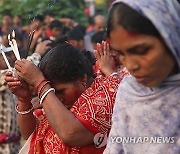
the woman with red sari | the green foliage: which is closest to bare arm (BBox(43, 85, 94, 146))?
the woman with red sari

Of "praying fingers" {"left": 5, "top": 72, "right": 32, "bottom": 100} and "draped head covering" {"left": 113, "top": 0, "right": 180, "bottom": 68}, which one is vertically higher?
"draped head covering" {"left": 113, "top": 0, "right": 180, "bottom": 68}

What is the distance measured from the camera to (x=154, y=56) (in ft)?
6.40

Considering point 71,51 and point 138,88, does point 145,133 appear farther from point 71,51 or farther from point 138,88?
point 71,51

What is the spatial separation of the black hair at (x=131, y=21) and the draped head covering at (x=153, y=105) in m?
0.02

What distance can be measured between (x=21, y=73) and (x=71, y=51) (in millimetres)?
379

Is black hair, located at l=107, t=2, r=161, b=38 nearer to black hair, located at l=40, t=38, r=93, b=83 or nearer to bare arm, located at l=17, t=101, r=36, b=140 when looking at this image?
black hair, located at l=40, t=38, r=93, b=83

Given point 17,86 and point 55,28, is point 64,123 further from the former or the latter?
point 55,28

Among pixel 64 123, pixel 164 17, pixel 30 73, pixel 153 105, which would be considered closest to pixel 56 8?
pixel 30 73

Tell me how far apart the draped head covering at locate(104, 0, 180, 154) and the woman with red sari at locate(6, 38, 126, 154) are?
36 centimetres

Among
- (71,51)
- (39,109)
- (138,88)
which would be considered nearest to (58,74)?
(71,51)

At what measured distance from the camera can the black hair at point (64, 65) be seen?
112 inches

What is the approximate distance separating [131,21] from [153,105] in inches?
14.3

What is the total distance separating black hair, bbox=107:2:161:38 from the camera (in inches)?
77.0

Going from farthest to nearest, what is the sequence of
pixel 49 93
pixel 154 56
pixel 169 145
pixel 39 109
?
pixel 39 109, pixel 49 93, pixel 169 145, pixel 154 56
